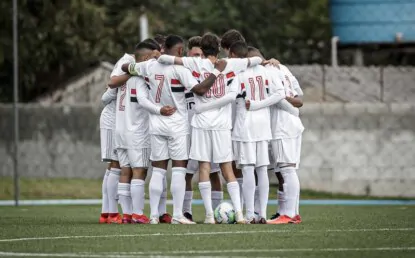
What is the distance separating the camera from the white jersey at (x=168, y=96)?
14.5m

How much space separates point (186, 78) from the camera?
1438 cm

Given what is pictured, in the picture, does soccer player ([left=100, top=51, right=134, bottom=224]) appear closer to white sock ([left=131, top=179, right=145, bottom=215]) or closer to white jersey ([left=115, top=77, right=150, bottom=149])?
white jersey ([left=115, top=77, right=150, bottom=149])

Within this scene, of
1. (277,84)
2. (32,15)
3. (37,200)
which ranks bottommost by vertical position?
(37,200)

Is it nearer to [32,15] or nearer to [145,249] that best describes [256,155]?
[145,249]

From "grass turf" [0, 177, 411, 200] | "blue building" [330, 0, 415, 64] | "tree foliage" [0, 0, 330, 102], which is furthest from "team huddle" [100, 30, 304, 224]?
"tree foliage" [0, 0, 330, 102]

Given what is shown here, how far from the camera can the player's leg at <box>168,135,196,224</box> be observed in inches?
571

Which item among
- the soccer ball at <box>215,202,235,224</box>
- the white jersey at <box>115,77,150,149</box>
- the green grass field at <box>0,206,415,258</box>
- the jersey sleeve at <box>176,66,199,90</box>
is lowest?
the green grass field at <box>0,206,415,258</box>

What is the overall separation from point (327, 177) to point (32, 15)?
8.05m

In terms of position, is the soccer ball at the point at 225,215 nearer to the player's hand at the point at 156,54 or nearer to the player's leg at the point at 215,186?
the player's leg at the point at 215,186

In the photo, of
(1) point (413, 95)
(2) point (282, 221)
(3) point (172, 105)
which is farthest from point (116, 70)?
(1) point (413, 95)

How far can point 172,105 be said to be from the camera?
47.8ft

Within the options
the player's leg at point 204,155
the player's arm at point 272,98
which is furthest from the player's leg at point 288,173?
the player's leg at point 204,155

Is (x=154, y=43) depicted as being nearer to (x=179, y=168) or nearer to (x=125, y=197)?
(x=179, y=168)

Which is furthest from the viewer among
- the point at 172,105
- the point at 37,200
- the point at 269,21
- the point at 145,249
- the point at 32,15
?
the point at 269,21
